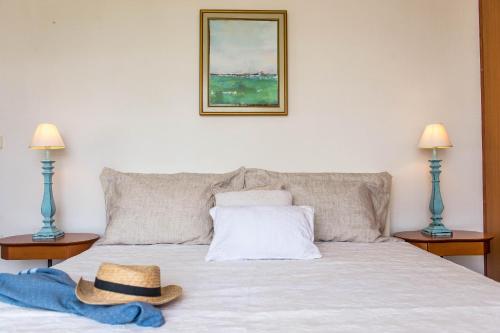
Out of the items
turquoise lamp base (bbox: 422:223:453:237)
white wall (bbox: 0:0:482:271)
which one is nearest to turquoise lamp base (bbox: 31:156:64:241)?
white wall (bbox: 0:0:482:271)

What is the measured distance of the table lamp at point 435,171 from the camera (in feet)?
9.53

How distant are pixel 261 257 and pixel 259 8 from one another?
1834mm

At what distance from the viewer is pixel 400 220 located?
3.18m

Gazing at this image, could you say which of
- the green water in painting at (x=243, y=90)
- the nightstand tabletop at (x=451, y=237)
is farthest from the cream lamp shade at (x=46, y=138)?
the nightstand tabletop at (x=451, y=237)

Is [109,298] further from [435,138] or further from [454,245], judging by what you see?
[435,138]

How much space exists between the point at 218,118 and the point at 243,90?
0.26 m

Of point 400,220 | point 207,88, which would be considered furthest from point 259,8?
point 400,220

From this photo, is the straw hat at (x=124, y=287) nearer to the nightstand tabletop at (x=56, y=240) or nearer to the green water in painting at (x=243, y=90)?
the nightstand tabletop at (x=56, y=240)

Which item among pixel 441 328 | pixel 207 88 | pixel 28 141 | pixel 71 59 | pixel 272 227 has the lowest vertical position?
pixel 441 328

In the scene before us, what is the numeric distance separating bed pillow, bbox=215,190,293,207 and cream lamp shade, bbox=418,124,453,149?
1.01m

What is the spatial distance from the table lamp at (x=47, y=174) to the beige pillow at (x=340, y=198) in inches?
48.5

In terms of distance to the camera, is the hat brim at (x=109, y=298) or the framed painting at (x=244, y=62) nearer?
the hat brim at (x=109, y=298)

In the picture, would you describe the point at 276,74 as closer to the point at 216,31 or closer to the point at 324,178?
the point at 216,31

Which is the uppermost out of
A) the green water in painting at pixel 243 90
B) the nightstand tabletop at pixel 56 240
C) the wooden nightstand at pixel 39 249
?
the green water in painting at pixel 243 90
